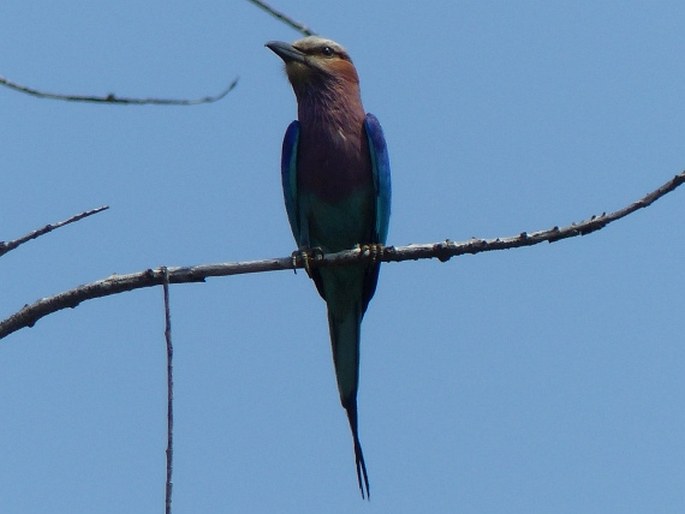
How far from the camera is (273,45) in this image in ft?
23.5

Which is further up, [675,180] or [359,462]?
[675,180]

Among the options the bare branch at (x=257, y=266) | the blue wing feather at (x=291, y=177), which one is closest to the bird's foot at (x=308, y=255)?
the blue wing feather at (x=291, y=177)

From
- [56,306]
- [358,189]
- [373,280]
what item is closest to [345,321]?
[373,280]

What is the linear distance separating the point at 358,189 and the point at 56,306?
2908 mm

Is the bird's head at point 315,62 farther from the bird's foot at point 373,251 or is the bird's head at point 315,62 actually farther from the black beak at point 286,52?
the bird's foot at point 373,251

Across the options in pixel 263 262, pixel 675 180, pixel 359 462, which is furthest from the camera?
pixel 359 462

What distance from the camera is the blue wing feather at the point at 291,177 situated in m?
6.67

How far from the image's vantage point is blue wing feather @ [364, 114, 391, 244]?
652 cm

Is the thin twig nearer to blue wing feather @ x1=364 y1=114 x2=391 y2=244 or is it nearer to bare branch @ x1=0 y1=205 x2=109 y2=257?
bare branch @ x1=0 y1=205 x2=109 y2=257

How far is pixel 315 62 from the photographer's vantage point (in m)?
7.14

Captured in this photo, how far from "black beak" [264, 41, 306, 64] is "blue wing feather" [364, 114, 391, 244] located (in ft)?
2.38

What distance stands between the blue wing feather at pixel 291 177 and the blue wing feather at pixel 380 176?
0.46 meters

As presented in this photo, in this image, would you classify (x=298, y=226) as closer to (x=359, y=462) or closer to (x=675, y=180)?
(x=359, y=462)

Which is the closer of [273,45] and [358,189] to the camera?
[358,189]
